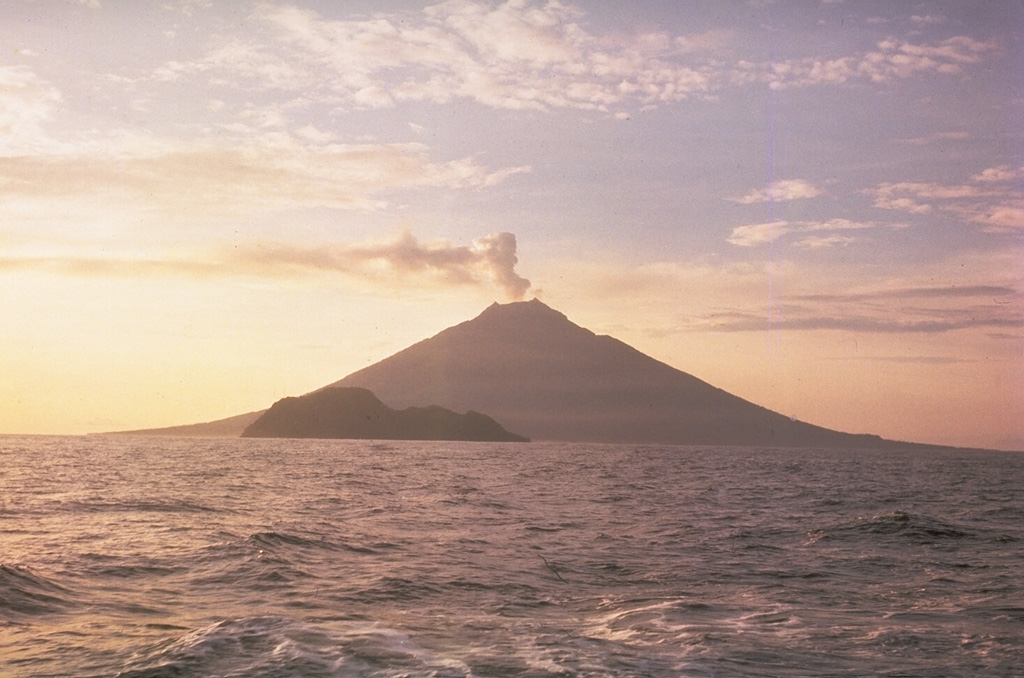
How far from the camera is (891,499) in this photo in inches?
1831

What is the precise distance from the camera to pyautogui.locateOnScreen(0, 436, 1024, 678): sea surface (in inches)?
466

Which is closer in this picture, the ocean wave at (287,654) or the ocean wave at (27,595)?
the ocean wave at (287,654)

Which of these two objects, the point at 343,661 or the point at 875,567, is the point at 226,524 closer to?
the point at 343,661

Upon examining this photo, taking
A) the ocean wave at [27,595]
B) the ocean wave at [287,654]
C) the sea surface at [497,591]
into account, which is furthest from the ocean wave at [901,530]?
the ocean wave at [27,595]

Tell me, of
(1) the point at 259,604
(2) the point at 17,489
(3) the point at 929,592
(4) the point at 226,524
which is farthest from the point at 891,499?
(2) the point at 17,489

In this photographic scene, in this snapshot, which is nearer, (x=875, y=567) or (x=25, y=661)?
(x=25, y=661)

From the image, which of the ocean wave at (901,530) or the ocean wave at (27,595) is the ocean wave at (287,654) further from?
the ocean wave at (901,530)

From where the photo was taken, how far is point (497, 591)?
16922mm

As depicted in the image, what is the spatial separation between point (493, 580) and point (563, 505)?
20037mm

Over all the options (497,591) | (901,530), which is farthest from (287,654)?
(901,530)

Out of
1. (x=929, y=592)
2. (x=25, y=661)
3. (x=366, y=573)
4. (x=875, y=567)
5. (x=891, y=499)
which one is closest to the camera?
(x=25, y=661)

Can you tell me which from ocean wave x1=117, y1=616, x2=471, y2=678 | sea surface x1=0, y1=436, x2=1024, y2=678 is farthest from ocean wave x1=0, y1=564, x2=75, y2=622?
ocean wave x1=117, y1=616, x2=471, y2=678

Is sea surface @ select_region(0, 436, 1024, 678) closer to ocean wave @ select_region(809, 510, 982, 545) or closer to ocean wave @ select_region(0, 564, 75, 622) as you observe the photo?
ocean wave @ select_region(0, 564, 75, 622)

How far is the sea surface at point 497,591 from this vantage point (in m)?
11.8
